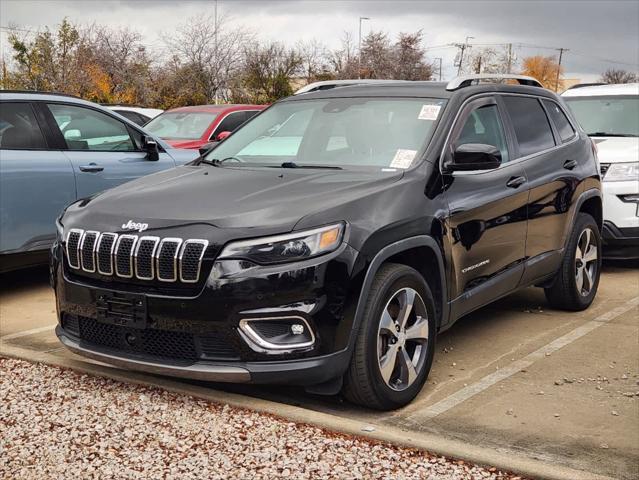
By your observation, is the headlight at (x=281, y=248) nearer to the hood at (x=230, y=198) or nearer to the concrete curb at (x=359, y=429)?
the hood at (x=230, y=198)

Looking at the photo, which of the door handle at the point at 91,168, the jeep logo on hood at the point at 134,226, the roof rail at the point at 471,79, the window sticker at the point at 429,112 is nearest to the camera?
the jeep logo on hood at the point at 134,226

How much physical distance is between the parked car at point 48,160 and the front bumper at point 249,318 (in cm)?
300

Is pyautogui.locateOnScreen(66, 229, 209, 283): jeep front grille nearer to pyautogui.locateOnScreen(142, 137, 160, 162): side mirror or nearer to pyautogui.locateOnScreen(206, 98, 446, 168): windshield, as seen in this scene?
pyautogui.locateOnScreen(206, 98, 446, 168): windshield

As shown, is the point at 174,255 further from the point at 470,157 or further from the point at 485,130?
the point at 485,130

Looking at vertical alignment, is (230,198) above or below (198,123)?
above

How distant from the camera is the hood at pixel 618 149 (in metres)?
8.49

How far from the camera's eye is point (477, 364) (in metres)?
5.37

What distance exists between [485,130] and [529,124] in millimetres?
736

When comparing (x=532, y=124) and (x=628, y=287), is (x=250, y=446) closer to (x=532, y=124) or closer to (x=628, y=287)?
(x=532, y=124)

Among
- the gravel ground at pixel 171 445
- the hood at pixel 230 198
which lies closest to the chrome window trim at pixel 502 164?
the hood at pixel 230 198

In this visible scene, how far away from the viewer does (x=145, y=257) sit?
13.6ft

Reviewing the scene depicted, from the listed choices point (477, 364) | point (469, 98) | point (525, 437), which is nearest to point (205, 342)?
point (525, 437)

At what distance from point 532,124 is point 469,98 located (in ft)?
3.16

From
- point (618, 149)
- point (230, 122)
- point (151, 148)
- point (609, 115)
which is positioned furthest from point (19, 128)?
point (609, 115)
